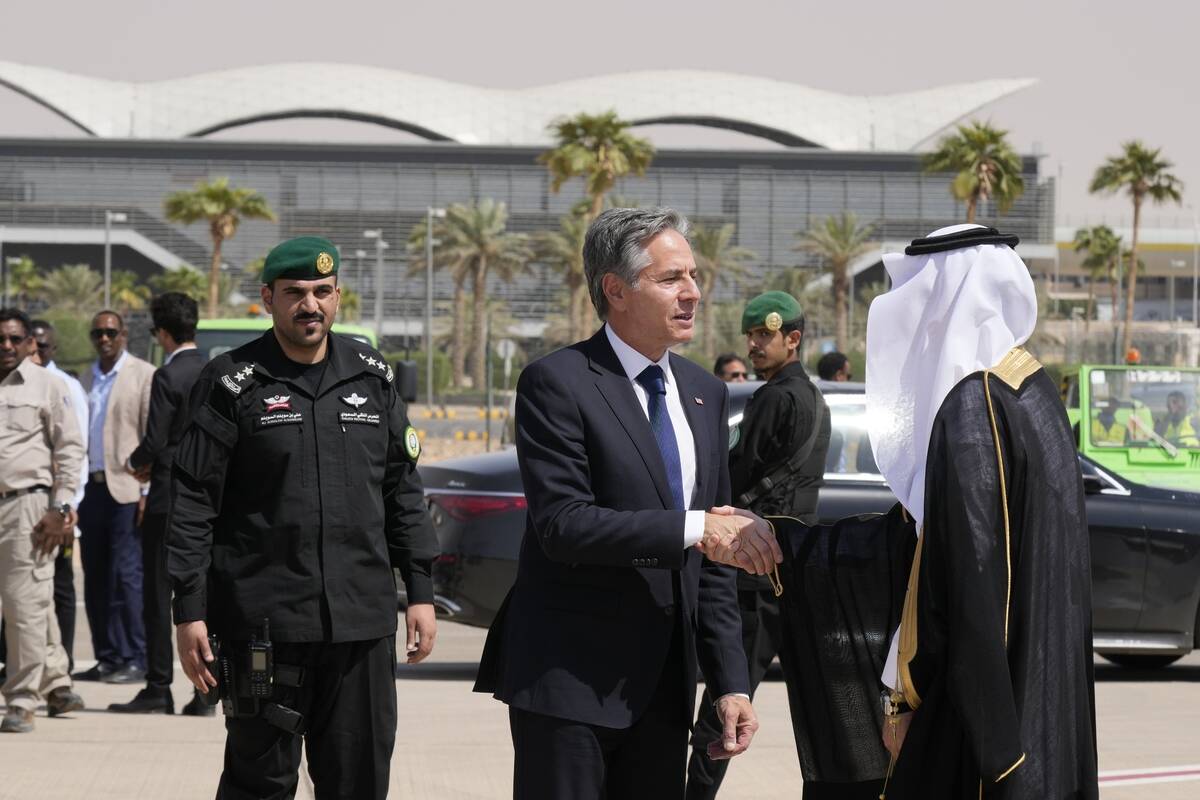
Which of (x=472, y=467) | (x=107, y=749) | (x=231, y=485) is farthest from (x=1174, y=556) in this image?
(x=231, y=485)

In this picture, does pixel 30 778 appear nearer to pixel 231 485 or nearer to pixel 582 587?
pixel 231 485

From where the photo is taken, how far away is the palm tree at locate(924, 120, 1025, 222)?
169 ft

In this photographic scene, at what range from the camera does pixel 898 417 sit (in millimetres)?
3428

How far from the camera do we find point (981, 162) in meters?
51.8

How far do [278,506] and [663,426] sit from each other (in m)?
1.19

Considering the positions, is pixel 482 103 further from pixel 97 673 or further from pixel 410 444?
pixel 410 444

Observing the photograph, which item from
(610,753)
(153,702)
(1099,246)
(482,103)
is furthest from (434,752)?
(482,103)

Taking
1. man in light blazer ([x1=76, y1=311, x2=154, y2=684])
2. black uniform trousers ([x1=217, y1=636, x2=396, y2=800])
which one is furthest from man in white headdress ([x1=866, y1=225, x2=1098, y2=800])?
man in light blazer ([x1=76, y1=311, x2=154, y2=684])

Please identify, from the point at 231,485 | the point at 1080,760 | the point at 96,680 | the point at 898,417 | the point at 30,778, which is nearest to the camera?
the point at 1080,760

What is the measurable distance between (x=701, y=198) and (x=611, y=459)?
92792 mm

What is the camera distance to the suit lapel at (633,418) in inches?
144

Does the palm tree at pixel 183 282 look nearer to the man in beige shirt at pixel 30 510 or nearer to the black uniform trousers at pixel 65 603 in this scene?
the black uniform trousers at pixel 65 603

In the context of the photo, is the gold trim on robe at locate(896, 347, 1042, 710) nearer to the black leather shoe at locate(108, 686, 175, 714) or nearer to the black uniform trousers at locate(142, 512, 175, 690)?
the black uniform trousers at locate(142, 512, 175, 690)

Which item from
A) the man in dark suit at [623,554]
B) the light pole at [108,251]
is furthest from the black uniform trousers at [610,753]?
the light pole at [108,251]
